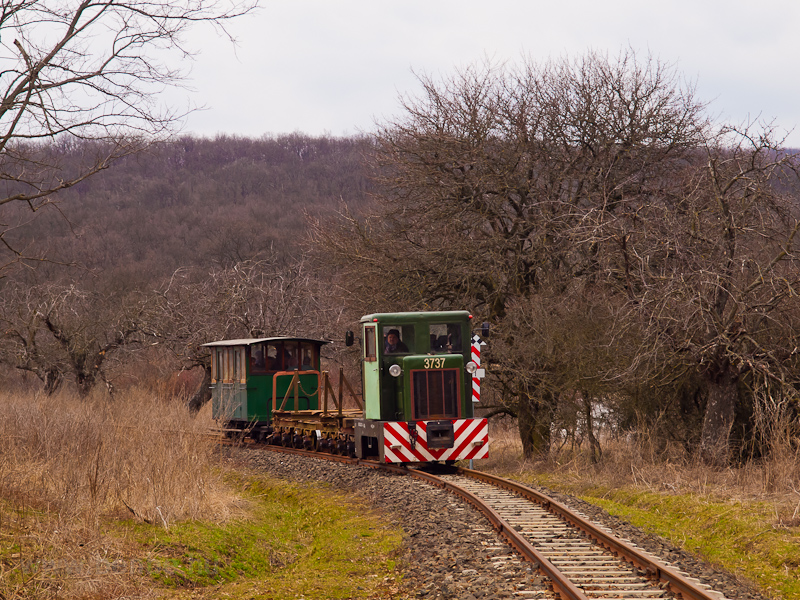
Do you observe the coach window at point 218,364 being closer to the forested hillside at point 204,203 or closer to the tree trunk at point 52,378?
the tree trunk at point 52,378

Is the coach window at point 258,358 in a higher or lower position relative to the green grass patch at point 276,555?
higher

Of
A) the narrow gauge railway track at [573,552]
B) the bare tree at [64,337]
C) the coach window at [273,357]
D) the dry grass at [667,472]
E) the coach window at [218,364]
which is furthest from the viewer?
the bare tree at [64,337]

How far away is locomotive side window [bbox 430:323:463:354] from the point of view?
15.1 m

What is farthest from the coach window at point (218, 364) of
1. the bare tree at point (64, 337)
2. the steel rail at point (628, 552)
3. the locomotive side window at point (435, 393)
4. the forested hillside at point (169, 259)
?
the steel rail at point (628, 552)

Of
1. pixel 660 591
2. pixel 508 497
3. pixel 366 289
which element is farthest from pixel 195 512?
pixel 366 289

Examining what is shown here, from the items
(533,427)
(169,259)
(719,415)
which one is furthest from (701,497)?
(169,259)

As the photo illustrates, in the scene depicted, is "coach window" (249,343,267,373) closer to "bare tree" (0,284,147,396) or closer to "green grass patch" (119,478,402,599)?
"bare tree" (0,284,147,396)

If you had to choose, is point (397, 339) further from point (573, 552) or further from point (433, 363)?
point (573, 552)

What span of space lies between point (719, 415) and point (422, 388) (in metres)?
4.98

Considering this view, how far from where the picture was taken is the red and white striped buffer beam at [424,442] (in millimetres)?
14539

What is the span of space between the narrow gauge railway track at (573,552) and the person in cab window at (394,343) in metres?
3.49

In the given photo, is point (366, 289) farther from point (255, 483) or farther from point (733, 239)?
point (733, 239)

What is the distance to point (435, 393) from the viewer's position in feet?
48.6

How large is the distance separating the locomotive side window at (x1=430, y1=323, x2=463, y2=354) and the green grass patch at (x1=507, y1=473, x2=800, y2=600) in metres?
4.41
